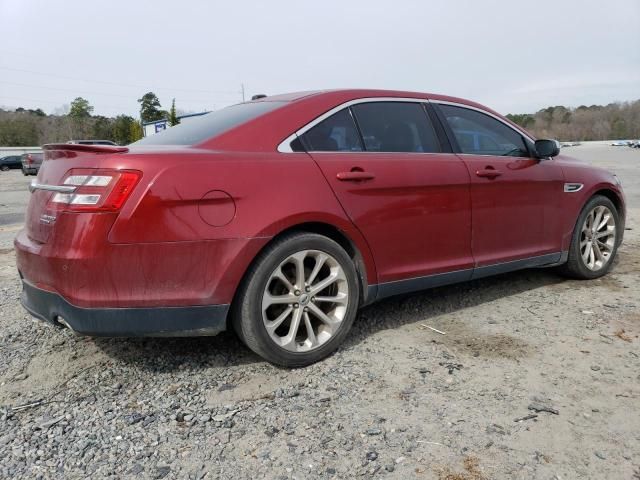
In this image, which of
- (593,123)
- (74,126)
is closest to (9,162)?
(74,126)

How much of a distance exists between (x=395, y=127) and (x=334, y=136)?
523mm

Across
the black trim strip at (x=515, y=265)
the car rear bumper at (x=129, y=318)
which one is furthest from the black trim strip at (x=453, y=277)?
the car rear bumper at (x=129, y=318)

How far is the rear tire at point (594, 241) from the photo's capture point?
4.59 m

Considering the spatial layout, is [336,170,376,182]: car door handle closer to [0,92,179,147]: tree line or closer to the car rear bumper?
the car rear bumper

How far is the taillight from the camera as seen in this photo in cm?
253

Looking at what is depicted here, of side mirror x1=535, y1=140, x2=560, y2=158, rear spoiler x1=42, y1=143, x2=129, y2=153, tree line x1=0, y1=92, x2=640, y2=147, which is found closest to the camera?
rear spoiler x1=42, y1=143, x2=129, y2=153

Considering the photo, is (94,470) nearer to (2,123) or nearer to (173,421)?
(173,421)

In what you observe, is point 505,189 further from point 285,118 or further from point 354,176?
point 285,118

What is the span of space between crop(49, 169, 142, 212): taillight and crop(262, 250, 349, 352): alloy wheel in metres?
0.85

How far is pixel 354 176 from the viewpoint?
317 cm

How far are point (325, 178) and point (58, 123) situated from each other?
91745 millimetres

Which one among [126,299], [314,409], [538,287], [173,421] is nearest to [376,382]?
[314,409]

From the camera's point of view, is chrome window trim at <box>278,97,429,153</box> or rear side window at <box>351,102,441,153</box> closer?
chrome window trim at <box>278,97,429,153</box>

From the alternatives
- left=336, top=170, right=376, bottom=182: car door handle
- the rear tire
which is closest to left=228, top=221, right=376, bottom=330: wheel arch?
left=336, top=170, right=376, bottom=182: car door handle
